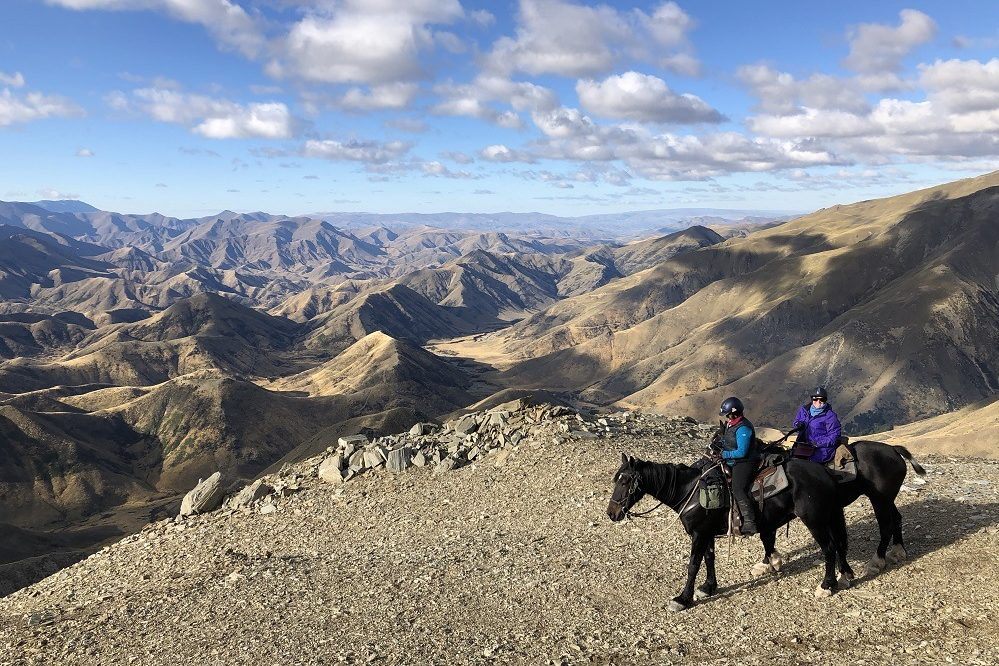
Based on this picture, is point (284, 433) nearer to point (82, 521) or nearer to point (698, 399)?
point (82, 521)

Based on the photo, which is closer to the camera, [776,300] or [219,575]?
[219,575]

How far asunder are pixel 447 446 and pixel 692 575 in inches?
543

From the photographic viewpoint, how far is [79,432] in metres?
108

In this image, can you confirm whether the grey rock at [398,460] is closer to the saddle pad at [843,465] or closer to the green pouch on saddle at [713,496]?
the green pouch on saddle at [713,496]

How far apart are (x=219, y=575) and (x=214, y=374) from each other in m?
128

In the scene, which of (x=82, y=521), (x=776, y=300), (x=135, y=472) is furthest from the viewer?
(x=776, y=300)

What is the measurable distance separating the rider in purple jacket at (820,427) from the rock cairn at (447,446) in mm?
11252

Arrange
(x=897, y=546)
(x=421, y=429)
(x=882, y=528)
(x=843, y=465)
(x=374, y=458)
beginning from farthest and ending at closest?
(x=421, y=429), (x=374, y=458), (x=897, y=546), (x=882, y=528), (x=843, y=465)

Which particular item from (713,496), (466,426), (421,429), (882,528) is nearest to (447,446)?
(466,426)

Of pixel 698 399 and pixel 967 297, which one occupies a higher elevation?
pixel 967 297

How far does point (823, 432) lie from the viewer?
1334 cm

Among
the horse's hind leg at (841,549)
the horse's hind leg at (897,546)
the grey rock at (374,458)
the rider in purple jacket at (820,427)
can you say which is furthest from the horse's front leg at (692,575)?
the grey rock at (374,458)

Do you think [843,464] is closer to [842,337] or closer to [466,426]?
[466,426]

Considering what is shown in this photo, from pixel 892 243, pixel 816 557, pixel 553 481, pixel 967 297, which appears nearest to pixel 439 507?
pixel 553 481
